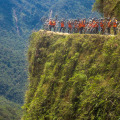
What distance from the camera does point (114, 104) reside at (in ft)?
16.1

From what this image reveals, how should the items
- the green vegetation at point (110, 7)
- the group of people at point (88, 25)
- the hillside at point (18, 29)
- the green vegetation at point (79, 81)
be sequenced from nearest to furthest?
the green vegetation at point (79, 81) < the group of people at point (88, 25) < the green vegetation at point (110, 7) < the hillside at point (18, 29)

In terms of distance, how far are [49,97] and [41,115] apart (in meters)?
0.79

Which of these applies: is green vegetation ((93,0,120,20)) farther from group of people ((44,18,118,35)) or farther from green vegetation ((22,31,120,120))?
green vegetation ((22,31,120,120))

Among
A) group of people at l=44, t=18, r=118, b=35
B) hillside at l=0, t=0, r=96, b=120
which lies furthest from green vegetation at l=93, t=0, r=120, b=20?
hillside at l=0, t=0, r=96, b=120

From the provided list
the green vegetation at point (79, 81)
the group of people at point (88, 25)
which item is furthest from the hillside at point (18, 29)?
the green vegetation at point (79, 81)

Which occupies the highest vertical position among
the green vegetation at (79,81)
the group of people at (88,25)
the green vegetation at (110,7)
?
the green vegetation at (110,7)

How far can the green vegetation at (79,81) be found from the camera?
529 centimetres

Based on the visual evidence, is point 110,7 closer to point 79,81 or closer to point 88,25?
point 88,25

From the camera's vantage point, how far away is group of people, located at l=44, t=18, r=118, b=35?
31.3ft

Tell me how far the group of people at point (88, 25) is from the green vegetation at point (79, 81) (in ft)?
5.22

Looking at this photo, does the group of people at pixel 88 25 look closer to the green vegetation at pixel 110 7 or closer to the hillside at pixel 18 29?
the green vegetation at pixel 110 7

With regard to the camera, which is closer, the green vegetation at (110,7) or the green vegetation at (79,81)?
the green vegetation at (79,81)

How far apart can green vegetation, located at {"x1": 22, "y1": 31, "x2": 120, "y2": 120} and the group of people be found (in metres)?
1.59

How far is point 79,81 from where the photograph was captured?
6461 mm
